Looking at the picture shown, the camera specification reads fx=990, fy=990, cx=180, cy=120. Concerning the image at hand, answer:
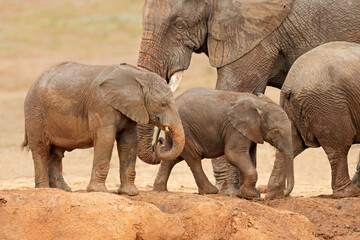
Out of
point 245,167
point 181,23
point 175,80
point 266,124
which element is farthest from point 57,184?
point 181,23

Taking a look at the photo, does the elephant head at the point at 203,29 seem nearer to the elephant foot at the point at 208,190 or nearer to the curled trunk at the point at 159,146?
the curled trunk at the point at 159,146

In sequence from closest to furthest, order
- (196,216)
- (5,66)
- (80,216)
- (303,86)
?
(80,216) → (196,216) → (303,86) → (5,66)

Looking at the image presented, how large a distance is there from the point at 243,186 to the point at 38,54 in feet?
58.5

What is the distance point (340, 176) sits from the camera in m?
8.83

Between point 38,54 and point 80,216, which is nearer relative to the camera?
point 80,216

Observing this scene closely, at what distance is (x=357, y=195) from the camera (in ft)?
28.9

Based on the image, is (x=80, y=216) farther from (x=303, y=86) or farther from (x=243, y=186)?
(x=303, y=86)

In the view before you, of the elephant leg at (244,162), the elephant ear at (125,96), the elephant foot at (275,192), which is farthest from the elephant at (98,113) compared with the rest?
the elephant foot at (275,192)

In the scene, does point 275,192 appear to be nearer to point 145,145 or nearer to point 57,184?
point 145,145

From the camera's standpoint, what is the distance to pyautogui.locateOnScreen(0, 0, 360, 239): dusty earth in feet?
23.3

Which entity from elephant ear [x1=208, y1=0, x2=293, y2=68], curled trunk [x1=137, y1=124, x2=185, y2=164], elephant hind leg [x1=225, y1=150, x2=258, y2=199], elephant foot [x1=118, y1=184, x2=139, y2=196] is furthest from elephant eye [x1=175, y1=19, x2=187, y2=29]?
elephant foot [x1=118, y1=184, x2=139, y2=196]

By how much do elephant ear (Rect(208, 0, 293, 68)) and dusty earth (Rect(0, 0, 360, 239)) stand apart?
147cm

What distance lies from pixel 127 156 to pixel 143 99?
0.53m

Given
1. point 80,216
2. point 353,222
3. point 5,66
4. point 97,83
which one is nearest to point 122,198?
point 80,216
